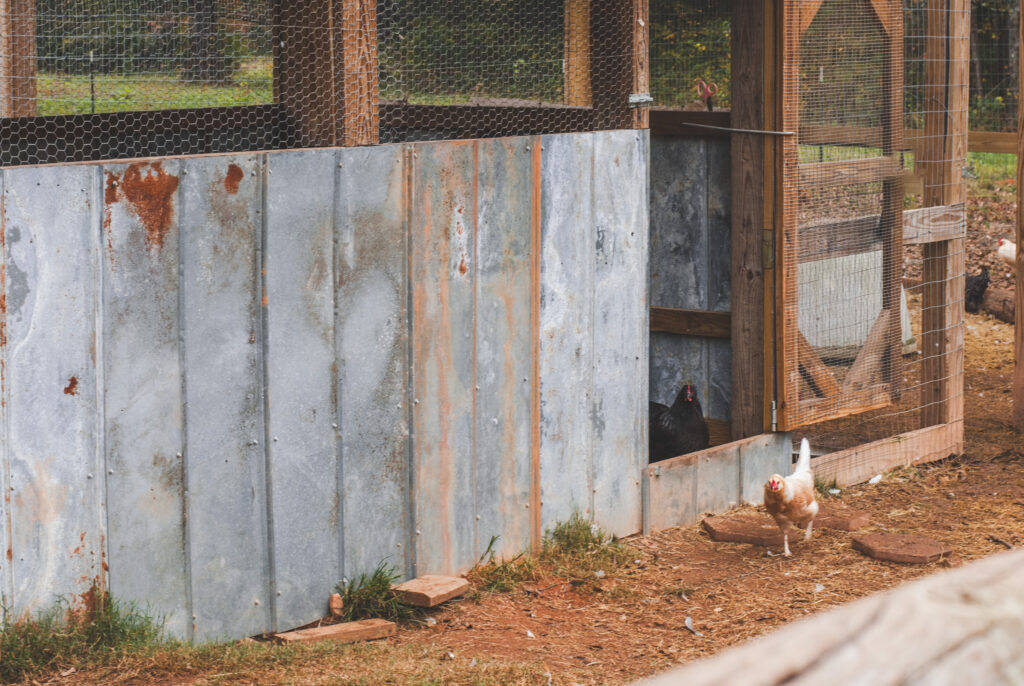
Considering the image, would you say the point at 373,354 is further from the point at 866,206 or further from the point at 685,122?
the point at 866,206

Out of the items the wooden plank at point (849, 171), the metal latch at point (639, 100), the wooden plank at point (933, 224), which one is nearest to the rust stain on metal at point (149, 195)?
the metal latch at point (639, 100)

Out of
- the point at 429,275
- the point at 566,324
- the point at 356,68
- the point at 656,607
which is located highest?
the point at 356,68

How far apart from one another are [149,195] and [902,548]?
3515 mm

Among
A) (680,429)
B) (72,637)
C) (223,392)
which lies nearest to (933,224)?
(680,429)

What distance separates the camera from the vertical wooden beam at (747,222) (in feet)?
19.4

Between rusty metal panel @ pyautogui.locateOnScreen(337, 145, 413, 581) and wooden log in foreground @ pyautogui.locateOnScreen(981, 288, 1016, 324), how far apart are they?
26.2ft

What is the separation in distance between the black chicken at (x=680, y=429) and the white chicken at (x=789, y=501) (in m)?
0.76

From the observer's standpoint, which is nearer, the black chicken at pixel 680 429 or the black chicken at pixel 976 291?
the black chicken at pixel 680 429

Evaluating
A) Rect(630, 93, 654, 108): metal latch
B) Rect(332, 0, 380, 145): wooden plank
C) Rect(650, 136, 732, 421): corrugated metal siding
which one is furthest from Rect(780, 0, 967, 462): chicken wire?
Rect(332, 0, 380, 145): wooden plank

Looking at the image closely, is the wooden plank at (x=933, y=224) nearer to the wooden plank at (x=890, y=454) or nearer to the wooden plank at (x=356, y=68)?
the wooden plank at (x=890, y=454)

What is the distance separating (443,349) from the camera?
4.52 meters

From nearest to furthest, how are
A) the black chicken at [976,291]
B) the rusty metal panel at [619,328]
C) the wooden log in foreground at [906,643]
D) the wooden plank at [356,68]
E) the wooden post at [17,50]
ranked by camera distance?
the wooden log in foreground at [906,643], the wooden plank at [356,68], the wooden post at [17,50], the rusty metal panel at [619,328], the black chicken at [976,291]

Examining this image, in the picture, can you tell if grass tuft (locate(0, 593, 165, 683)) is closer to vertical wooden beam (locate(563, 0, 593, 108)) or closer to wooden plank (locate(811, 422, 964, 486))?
vertical wooden beam (locate(563, 0, 593, 108))

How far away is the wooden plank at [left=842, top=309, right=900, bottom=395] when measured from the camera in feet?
20.7
